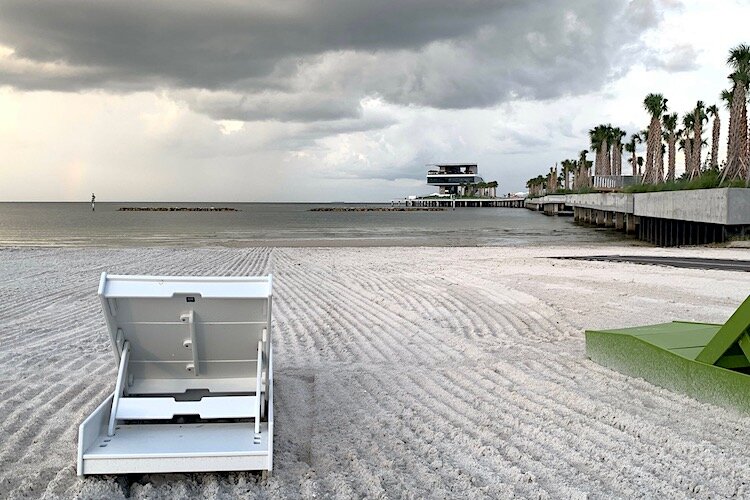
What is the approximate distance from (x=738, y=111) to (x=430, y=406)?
36.5 m

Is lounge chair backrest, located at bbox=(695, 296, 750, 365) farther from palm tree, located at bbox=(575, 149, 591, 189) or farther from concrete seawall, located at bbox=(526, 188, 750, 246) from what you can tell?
palm tree, located at bbox=(575, 149, 591, 189)

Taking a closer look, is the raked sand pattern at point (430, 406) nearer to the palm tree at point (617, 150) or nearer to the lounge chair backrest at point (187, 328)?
the lounge chair backrest at point (187, 328)

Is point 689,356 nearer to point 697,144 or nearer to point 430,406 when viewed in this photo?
point 430,406

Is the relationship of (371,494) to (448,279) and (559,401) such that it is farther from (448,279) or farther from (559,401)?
(448,279)

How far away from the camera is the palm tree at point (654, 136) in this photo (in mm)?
58438

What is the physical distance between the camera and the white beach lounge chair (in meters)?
4.27

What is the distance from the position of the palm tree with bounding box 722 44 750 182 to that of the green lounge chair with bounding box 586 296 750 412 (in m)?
31.6

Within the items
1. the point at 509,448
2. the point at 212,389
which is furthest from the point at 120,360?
the point at 509,448

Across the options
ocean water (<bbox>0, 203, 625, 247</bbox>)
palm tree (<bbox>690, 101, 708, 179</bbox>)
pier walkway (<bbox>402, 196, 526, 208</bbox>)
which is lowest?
ocean water (<bbox>0, 203, 625, 247</bbox>)

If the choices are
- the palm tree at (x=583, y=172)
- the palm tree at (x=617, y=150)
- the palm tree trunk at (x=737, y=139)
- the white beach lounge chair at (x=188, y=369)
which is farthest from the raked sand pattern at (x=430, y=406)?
the palm tree at (x=583, y=172)

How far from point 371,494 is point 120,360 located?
1.92 metres

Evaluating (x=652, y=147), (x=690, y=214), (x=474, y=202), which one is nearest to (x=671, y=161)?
(x=652, y=147)

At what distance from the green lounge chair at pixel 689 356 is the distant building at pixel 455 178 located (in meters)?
182

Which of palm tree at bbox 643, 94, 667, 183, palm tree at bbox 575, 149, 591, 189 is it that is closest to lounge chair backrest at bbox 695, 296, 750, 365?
palm tree at bbox 643, 94, 667, 183
